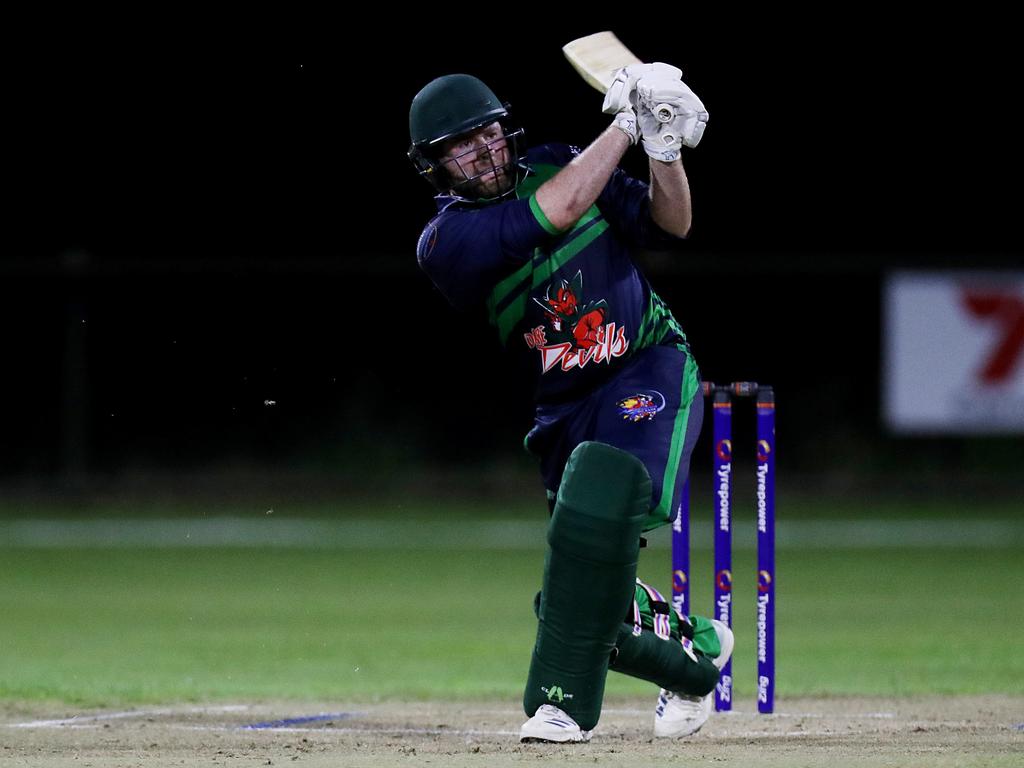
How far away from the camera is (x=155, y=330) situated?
45.6 feet

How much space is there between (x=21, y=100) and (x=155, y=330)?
428 centimetres

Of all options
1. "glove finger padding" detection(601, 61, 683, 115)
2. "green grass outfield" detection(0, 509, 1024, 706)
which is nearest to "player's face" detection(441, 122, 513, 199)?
"glove finger padding" detection(601, 61, 683, 115)

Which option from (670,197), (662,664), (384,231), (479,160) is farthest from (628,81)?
(384,231)

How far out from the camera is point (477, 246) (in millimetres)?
3969

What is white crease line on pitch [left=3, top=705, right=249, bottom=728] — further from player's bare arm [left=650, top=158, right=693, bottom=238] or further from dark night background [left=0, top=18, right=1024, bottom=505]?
dark night background [left=0, top=18, right=1024, bottom=505]

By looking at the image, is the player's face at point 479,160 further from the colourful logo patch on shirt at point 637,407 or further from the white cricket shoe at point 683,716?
the white cricket shoe at point 683,716

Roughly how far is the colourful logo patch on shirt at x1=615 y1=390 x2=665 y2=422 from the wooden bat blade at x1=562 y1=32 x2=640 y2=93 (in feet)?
2.55

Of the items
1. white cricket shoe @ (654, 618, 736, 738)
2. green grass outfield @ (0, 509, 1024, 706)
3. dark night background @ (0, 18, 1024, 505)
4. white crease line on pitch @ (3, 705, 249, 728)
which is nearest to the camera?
white cricket shoe @ (654, 618, 736, 738)

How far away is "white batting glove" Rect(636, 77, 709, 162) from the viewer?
13.0ft

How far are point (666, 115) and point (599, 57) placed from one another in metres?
0.53

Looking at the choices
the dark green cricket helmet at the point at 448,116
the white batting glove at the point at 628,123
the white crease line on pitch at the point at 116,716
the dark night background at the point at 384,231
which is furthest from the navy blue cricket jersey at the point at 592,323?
the dark night background at the point at 384,231

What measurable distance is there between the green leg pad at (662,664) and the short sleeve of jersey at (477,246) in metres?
0.93

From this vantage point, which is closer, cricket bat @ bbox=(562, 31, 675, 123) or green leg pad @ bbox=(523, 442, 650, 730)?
green leg pad @ bbox=(523, 442, 650, 730)

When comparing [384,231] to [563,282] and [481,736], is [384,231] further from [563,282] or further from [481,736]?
[563,282]
